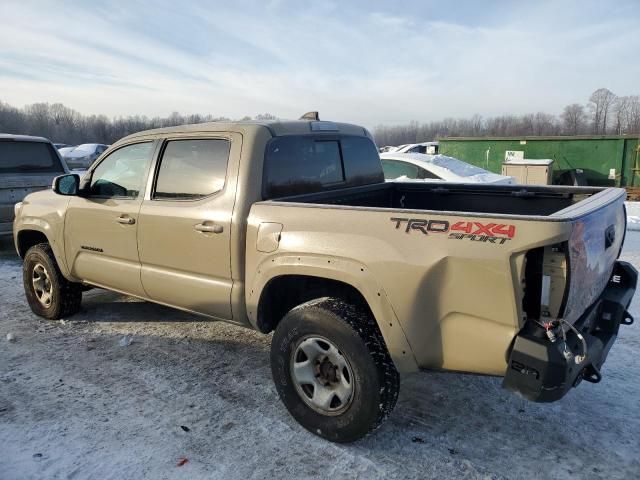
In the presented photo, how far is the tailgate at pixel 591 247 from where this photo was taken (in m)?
2.33

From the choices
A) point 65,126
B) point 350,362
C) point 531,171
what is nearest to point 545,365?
point 350,362

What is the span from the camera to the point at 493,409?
3346 millimetres

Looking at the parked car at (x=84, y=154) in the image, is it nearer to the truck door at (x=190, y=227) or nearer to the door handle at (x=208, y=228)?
the truck door at (x=190, y=227)

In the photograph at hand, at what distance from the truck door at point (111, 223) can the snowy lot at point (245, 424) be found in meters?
0.68

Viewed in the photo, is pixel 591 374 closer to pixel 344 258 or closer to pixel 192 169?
pixel 344 258

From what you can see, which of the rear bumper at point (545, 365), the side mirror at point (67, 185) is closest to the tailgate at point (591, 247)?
the rear bumper at point (545, 365)

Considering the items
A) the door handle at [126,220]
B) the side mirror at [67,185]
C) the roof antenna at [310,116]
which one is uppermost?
the roof antenna at [310,116]

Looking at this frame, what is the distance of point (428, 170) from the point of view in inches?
350

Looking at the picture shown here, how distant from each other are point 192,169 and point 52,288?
2.38 metres

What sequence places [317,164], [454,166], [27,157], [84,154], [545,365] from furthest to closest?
[84,154]
[454,166]
[27,157]
[317,164]
[545,365]

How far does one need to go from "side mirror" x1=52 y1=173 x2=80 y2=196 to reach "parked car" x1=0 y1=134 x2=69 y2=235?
377 cm

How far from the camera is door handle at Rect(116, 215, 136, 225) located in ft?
13.1

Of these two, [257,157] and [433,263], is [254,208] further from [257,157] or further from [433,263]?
[433,263]

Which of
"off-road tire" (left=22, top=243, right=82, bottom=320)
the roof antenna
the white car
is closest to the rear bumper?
the roof antenna
